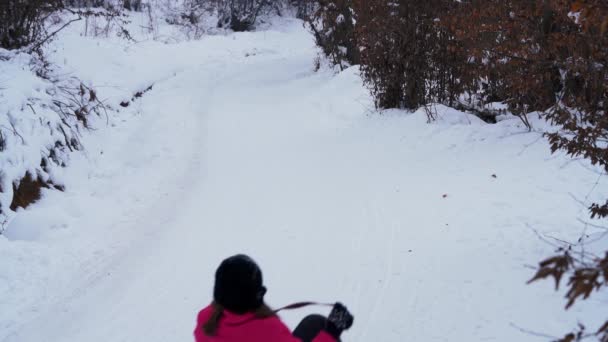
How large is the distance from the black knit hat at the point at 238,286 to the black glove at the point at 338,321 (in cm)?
57

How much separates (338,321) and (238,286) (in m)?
0.73

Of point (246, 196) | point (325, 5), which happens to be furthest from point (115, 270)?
point (325, 5)

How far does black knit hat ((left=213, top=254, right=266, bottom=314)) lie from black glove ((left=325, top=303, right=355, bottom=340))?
0.57 metres

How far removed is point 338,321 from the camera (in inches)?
111

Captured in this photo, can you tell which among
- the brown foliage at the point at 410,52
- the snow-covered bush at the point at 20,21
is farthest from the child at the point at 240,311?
the snow-covered bush at the point at 20,21

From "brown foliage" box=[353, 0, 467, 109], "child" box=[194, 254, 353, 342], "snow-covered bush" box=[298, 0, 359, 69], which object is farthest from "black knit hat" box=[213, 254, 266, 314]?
"snow-covered bush" box=[298, 0, 359, 69]

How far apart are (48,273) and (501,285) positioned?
4728 mm

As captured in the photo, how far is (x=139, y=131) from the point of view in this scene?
432 inches

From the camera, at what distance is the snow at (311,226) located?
15.0 ft

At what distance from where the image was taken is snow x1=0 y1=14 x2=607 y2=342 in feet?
15.0

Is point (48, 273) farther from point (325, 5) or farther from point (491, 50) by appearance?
point (325, 5)

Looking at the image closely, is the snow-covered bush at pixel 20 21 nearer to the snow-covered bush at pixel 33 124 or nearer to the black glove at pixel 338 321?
the snow-covered bush at pixel 33 124

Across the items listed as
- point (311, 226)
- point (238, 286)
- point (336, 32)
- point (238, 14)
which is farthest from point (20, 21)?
point (238, 14)

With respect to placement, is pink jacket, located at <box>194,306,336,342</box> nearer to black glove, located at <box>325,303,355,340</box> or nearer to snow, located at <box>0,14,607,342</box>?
black glove, located at <box>325,303,355,340</box>
